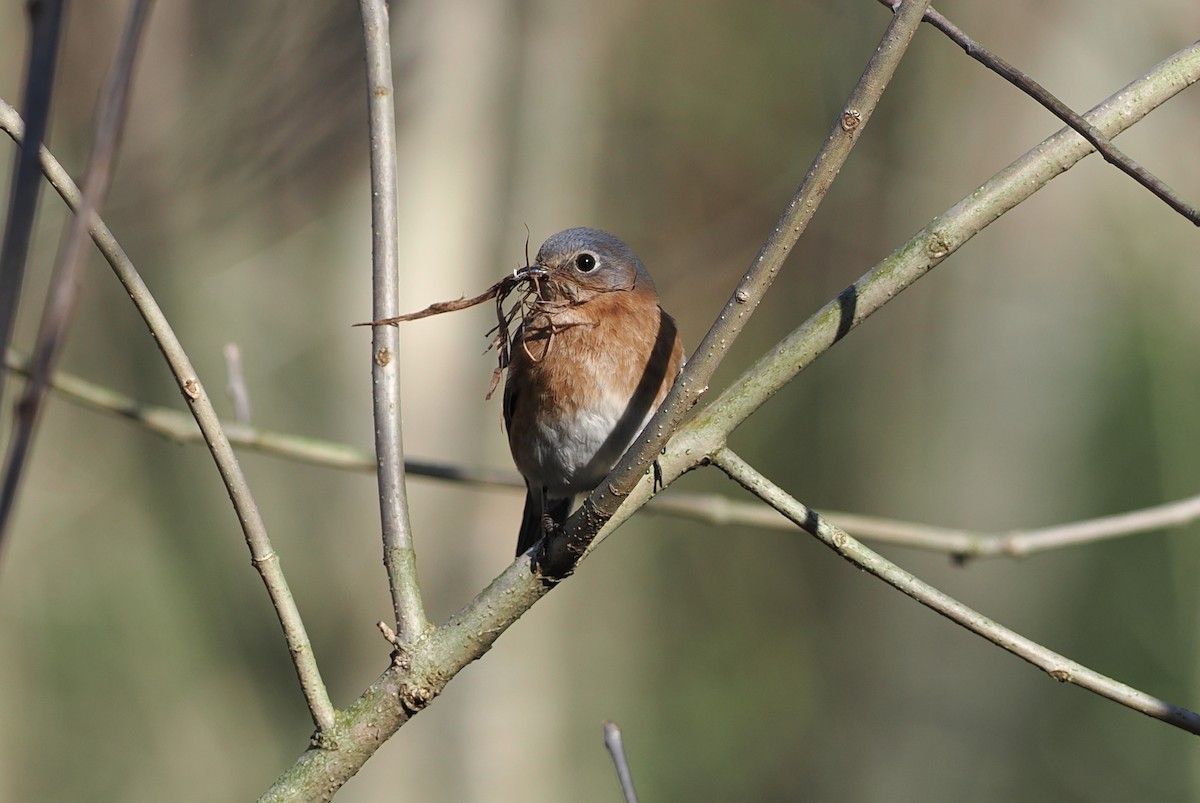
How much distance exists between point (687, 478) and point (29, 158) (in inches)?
349

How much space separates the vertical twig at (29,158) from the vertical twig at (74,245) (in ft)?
0.05

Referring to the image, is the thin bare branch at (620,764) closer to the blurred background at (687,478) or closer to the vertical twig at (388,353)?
the vertical twig at (388,353)

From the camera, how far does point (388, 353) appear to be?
179 cm

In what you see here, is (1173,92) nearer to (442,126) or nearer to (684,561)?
(442,126)

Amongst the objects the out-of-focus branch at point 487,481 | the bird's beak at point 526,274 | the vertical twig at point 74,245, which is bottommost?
the vertical twig at point 74,245

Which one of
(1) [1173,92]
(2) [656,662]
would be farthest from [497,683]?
(1) [1173,92]

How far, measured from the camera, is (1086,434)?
816cm

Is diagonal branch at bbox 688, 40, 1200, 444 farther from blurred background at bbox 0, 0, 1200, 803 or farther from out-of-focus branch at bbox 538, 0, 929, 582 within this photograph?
blurred background at bbox 0, 0, 1200, 803

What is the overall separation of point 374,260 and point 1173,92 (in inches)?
50.1

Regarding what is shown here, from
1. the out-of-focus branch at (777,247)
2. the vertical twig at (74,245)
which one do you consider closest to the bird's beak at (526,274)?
the out-of-focus branch at (777,247)

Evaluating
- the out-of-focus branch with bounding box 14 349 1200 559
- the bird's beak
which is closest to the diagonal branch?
the bird's beak

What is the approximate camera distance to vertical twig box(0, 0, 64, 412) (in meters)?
0.72

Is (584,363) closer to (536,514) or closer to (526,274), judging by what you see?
(526,274)

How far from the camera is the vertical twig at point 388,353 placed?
1.74m
